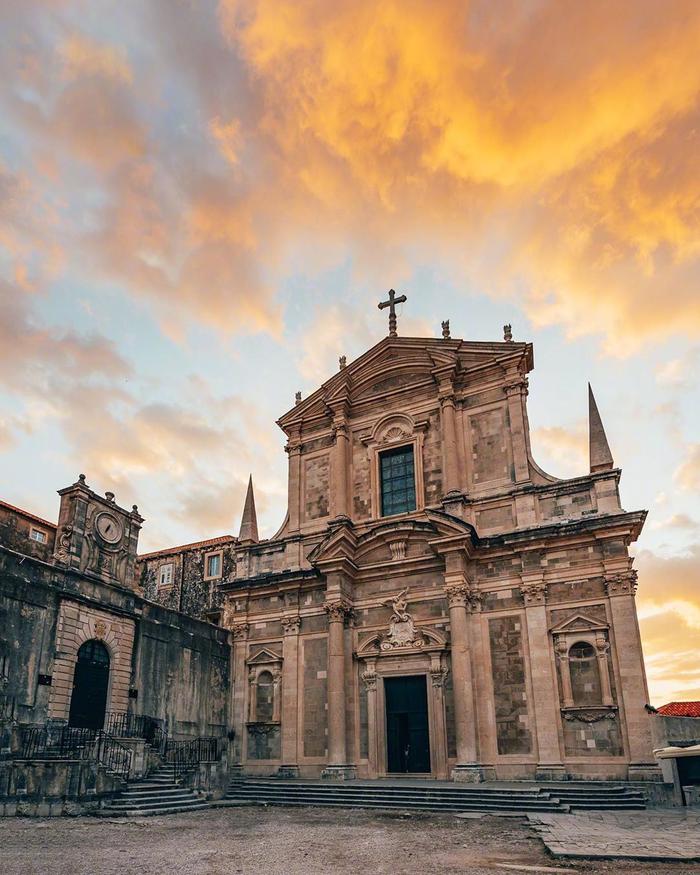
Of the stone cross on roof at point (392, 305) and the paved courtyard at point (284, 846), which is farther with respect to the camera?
the stone cross on roof at point (392, 305)

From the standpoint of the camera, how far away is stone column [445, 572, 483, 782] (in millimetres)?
18000

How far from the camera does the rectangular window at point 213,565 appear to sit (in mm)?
35875

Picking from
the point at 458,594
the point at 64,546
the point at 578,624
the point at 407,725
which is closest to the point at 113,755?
the point at 64,546

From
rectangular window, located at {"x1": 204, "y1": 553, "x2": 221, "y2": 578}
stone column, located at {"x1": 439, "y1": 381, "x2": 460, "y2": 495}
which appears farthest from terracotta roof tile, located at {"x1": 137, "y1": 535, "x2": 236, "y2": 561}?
stone column, located at {"x1": 439, "y1": 381, "x2": 460, "y2": 495}

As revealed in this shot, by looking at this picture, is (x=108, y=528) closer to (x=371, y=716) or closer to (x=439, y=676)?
(x=371, y=716)

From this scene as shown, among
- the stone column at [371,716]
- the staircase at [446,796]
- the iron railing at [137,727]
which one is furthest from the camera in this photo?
the stone column at [371,716]

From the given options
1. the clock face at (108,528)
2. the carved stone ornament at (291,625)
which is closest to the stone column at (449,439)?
the carved stone ornament at (291,625)

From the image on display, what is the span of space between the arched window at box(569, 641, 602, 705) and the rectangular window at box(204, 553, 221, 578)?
2156 centimetres

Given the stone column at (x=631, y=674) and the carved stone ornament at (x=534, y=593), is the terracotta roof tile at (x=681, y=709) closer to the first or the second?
the stone column at (x=631, y=674)

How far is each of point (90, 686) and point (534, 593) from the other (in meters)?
12.7

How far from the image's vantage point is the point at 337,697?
67.8ft

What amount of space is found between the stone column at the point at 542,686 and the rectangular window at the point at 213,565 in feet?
66.5

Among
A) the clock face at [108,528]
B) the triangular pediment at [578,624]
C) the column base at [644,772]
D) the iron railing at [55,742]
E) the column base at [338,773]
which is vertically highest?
the clock face at [108,528]

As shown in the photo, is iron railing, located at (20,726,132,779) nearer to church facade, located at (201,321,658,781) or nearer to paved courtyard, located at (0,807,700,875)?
paved courtyard, located at (0,807,700,875)
